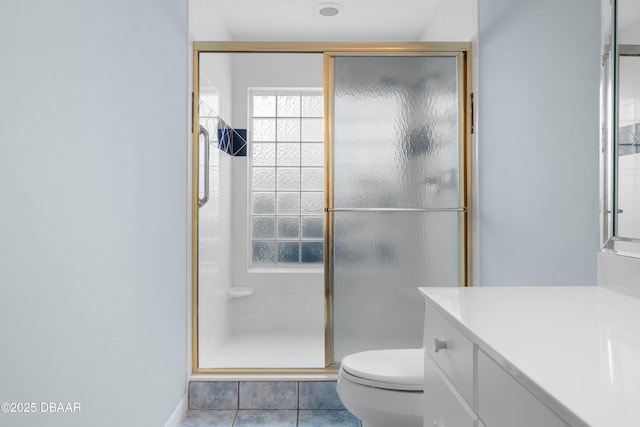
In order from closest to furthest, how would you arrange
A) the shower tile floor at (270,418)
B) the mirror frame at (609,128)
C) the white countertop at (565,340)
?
the white countertop at (565,340)
the mirror frame at (609,128)
the shower tile floor at (270,418)

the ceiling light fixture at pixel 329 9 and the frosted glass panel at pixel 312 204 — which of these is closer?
the ceiling light fixture at pixel 329 9

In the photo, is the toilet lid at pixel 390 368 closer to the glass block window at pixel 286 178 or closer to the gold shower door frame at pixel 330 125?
the gold shower door frame at pixel 330 125

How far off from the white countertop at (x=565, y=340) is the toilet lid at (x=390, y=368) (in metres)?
0.60

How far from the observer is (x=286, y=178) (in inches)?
159

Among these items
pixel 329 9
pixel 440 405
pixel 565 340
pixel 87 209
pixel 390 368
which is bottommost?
pixel 390 368

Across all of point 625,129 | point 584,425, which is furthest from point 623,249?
point 584,425

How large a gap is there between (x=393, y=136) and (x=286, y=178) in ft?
5.57

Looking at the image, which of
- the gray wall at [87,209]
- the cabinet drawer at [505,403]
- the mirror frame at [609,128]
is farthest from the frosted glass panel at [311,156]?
the cabinet drawer at [505,403]

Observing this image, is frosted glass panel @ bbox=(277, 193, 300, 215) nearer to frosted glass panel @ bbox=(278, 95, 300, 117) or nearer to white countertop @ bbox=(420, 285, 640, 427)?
frosted glass panel @ bbox=(278, 95, 300, 117)

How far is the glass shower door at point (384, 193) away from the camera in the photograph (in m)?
2.50

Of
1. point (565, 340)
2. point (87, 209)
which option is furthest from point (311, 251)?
point (565, 340)

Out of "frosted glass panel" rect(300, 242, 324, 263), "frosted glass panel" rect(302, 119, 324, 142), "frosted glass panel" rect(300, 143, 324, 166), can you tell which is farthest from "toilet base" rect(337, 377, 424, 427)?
"frosted glass panel" rect(302, 119, 324, 142)

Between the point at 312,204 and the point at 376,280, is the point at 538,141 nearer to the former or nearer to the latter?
the point at 376,280

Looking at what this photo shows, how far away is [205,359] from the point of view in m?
2.68
